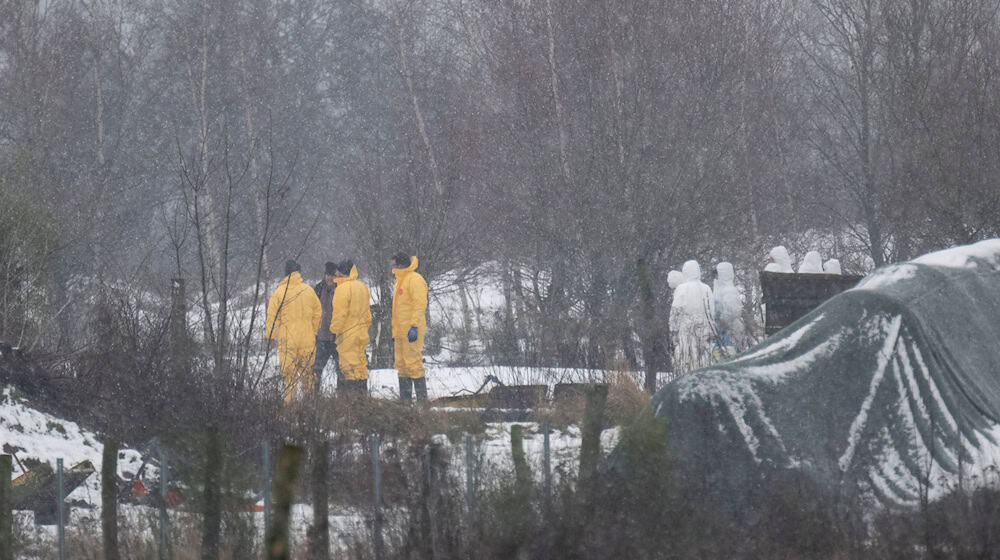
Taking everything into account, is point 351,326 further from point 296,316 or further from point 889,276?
point 889,276

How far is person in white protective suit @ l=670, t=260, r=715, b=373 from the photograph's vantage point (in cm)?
1255

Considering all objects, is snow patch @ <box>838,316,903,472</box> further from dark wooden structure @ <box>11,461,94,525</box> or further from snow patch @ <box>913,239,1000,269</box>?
dark wooden structure @ <box>11,461,94,525</box>

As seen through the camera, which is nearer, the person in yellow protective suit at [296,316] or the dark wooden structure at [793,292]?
the person in yellow protective suit at [296,316]

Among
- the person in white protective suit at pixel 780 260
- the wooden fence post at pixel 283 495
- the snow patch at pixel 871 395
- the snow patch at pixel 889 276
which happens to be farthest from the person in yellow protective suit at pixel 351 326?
the wooden fence post at pixel 283 495

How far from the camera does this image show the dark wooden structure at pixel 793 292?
40.5 ft

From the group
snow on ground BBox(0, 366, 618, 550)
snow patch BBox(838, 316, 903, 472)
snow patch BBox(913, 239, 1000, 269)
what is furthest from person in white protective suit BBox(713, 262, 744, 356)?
snow patch BBox(838, 316, 903, 472)

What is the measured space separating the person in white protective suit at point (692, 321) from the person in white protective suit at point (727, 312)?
1.09 feet

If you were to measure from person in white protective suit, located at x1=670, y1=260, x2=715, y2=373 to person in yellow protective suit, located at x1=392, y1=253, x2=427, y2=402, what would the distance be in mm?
2379

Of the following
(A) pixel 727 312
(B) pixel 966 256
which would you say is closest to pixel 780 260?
(A) pixel 727 312

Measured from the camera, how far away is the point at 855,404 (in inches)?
281

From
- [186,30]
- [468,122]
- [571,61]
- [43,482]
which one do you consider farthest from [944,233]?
[186,30]

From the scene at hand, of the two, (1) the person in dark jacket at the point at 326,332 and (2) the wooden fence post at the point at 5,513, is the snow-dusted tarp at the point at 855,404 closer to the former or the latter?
(2) the wooden fence post at the point at 5,513

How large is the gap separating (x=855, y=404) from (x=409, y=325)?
640 centimetres

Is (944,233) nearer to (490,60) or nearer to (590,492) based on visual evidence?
(490,60)
